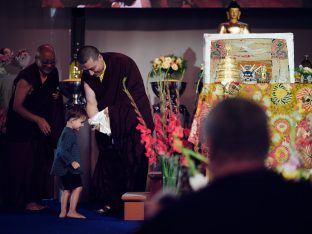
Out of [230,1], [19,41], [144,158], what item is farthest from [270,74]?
[19,41]

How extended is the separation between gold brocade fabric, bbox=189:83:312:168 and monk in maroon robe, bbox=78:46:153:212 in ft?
2.74

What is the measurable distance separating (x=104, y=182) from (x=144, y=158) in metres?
0.35

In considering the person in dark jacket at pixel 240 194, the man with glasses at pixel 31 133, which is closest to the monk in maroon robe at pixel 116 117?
the man with glasses at pixel 31 133

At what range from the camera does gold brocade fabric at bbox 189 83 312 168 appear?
356 centimetres

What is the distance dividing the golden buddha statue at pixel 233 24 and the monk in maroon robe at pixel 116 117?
3.52ft

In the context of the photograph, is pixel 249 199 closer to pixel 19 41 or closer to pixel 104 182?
pixel 104 182

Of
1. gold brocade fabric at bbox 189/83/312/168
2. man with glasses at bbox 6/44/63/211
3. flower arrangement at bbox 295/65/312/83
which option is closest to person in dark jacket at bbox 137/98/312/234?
gold brocade fabric at bbox 189/83/312/168

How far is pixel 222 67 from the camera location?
157 inches

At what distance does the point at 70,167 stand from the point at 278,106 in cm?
146

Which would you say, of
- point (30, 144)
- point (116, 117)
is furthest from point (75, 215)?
point (30, 144)

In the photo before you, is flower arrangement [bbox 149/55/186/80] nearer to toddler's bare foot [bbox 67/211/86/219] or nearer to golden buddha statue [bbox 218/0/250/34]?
golden buddha statue [bbox 218/0/250/34]

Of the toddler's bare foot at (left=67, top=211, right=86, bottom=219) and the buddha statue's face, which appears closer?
the toddler's bare foot at (left=67, top=211, right=86, bottom=219)

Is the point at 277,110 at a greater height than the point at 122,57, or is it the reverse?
the point at 122,57

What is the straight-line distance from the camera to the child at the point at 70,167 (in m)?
4.29
